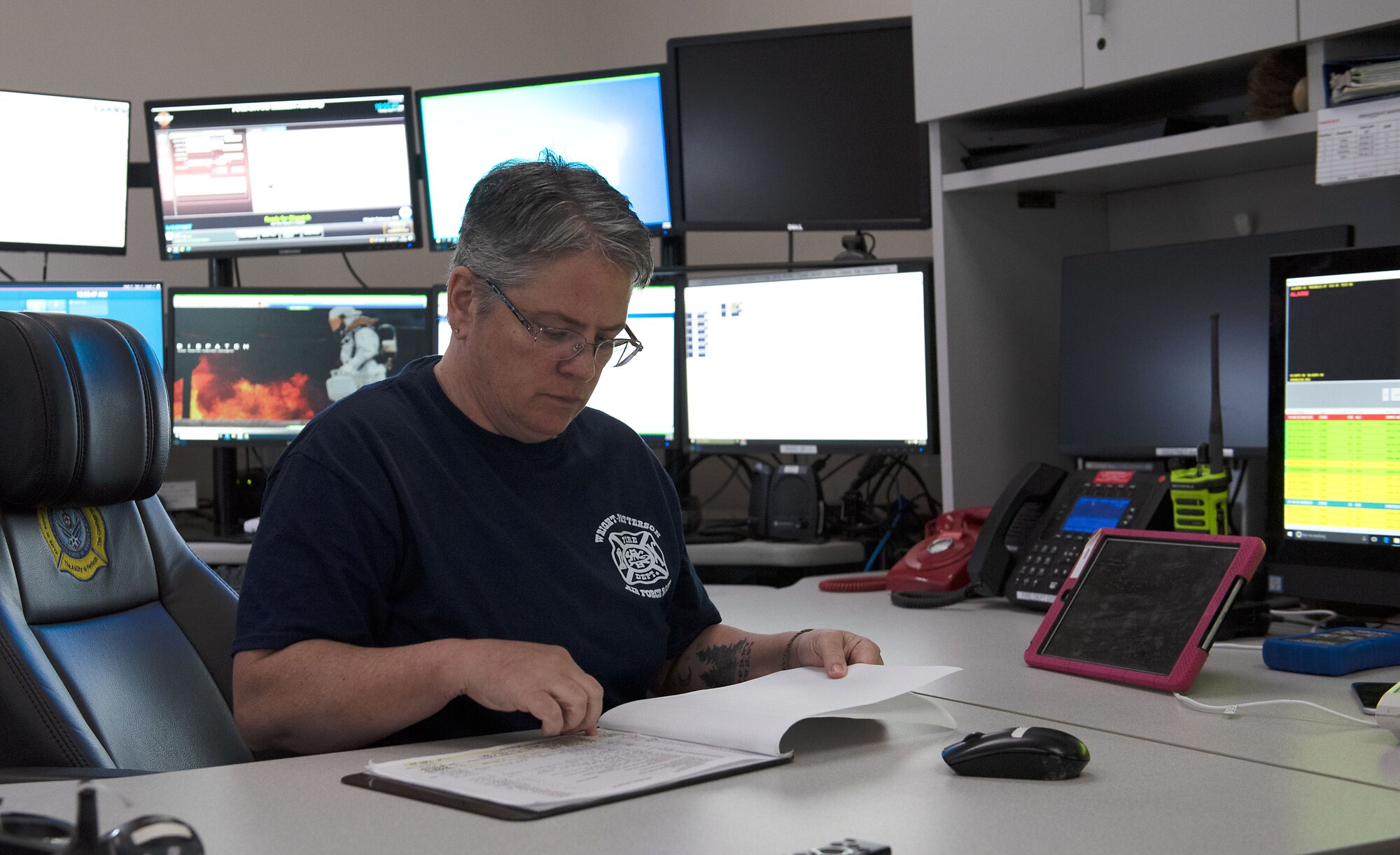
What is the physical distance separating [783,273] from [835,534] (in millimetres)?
500

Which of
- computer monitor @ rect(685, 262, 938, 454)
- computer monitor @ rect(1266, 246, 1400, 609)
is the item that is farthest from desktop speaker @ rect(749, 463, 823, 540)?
computer monitor @ rect(1266, 246, 1400, 609)

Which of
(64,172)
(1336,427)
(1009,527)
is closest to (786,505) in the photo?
(1009,527)

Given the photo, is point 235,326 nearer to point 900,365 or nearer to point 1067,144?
point 900,365

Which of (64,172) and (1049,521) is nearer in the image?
(1049,521)

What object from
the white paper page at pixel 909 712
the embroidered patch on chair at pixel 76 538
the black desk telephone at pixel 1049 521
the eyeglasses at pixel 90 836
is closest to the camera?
the eyeglasses at pixel 90 836

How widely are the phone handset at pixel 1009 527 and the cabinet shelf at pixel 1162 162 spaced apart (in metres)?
0.49

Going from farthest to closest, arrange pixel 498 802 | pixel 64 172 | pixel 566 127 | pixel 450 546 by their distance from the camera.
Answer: pixel 64 172 → pixel 566 127 → pixel 450 546 → pixel 498 802

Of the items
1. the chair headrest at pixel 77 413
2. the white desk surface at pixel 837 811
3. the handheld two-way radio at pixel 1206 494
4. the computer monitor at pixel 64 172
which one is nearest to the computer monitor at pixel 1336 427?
the handheld two-way radio at pixel 1206 494

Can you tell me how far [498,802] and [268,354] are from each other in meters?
2.07

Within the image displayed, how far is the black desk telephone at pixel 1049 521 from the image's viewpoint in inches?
65.9

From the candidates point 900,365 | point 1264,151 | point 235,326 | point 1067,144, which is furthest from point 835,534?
point 235,326

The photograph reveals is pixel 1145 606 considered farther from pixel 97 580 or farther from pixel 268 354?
pixel 268 354

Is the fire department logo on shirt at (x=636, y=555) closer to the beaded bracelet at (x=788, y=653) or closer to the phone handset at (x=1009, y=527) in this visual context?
the beaded bracelet at (x=788, y=653)

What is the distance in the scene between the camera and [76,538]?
4.57 ft
